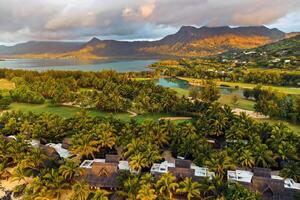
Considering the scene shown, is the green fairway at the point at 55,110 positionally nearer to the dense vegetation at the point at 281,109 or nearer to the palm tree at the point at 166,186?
the dense vegetation at the point at 281,109

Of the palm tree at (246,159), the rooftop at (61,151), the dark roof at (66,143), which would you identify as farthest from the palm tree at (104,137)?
the palm tree at (246,159)

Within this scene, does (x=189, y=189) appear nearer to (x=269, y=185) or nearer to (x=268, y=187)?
(x=268, y=187)

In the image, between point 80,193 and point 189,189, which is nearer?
point 80,193

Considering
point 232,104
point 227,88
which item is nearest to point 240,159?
point 232,104

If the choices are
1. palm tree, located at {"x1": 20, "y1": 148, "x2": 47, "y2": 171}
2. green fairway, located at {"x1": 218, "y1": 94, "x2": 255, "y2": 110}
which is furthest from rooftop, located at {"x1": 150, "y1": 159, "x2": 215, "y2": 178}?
green fairway, located at {"x1": 218, "y1": 94, "x2": 255, "y2": 110}

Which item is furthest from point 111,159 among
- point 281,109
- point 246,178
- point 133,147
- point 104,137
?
point 281,109

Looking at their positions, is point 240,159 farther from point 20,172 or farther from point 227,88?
point 227,88

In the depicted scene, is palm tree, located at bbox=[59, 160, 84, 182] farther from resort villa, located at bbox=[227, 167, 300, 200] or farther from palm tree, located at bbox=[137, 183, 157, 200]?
resort villa, located at bbox=[227, 167, 300, 200]
